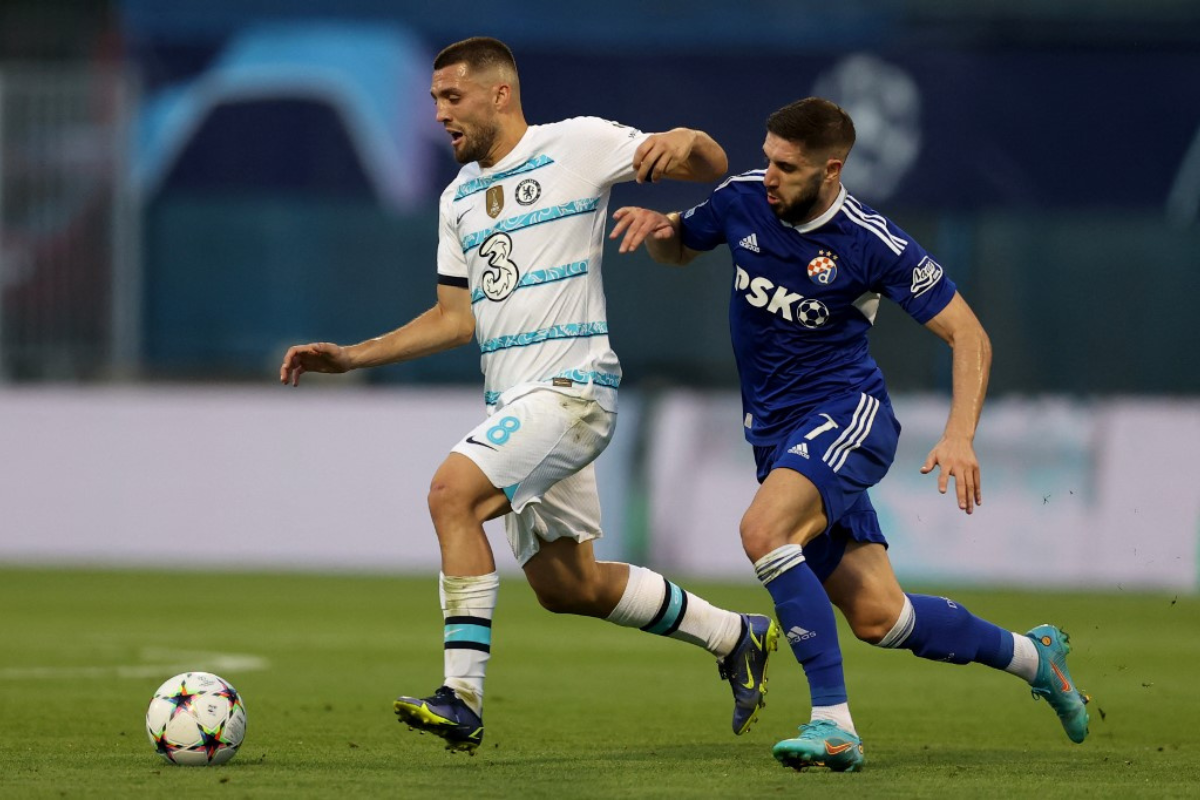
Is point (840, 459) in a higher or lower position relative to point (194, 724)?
higher

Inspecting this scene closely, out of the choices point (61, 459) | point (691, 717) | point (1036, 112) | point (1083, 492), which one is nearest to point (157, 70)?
point (61, 459)

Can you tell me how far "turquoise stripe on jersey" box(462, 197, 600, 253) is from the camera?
6.60 m

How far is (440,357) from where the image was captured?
1588 centimetres

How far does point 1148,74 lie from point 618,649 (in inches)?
329

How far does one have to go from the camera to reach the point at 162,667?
9.66m

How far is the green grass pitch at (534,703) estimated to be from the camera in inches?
230

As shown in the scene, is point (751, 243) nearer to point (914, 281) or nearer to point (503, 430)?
point (914, 281)

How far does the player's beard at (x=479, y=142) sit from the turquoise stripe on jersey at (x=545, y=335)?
2.00ft

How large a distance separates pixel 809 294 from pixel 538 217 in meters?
0.90

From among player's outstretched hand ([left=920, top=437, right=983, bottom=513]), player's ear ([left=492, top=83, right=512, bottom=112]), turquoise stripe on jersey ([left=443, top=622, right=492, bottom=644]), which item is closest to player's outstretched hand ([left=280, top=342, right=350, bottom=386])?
player's ear ([left=492, top=83, right=512, bottom=112])

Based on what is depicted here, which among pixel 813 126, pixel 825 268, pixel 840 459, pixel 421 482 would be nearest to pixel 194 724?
pixel 840 459

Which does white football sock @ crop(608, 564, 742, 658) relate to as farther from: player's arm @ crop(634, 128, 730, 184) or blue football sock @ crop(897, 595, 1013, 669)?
player's arm @ crop(634, 128, 730, 184)

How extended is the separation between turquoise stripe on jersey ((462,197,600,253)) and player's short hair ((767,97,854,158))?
2.19 feet

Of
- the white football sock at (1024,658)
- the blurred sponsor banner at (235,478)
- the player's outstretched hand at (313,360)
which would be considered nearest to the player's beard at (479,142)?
the player's outstretched hand at (313,360)
